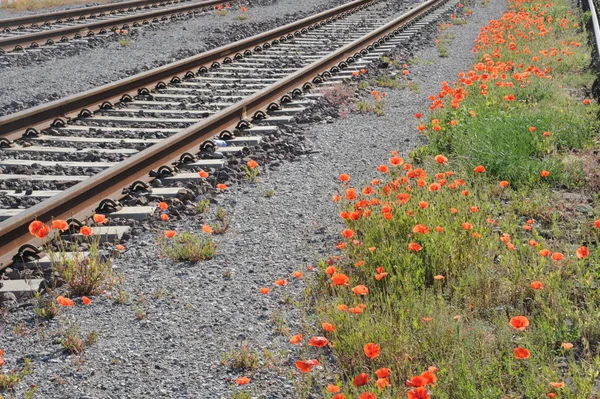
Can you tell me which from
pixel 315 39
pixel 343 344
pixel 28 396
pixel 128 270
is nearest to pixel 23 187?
pixel 128 270

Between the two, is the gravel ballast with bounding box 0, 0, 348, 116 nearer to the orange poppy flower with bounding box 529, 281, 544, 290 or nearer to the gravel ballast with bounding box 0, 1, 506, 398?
the gravel ballast with bounding box 0, 1, 506, 398

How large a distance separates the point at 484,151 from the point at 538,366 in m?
2.99

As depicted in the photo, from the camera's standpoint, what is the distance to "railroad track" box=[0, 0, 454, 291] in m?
5.52

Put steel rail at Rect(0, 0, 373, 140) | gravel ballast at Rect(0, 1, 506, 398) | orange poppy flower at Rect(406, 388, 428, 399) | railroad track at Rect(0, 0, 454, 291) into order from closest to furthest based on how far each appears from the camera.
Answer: orange poppy flower at Rect(406, 388, 428, 399)
gravel ballast at Rect(0, 1, 506, 398)
railroad track at Rect(0, 0, 454, 291)
steel rail at Rect(0, 0, 373, 140)

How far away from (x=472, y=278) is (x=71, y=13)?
13.8 meters

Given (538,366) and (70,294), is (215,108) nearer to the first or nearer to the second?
(70,294)

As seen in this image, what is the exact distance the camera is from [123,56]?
40.2 feet

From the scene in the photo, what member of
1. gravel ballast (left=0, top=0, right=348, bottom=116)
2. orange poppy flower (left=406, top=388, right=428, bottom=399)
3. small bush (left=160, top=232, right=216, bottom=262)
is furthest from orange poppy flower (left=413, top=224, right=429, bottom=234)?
gravel ballast (left=0, top=0, right=348, bottom=116)

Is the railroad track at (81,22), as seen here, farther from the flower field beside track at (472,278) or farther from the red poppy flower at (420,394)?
the red poppy flower at (420,394)

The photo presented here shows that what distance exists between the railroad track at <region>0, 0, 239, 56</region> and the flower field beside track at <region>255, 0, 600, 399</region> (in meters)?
8.48

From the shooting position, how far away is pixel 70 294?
14.2 feet

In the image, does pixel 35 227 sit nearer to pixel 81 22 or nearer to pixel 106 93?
pixel 106 93

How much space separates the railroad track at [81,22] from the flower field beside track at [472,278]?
8.48 metres

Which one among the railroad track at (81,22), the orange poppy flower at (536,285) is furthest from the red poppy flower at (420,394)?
the railroad track at (81,22)
